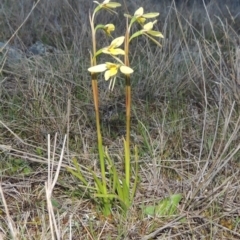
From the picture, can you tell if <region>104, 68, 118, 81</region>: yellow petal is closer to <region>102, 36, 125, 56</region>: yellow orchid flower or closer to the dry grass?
<region>102, 36, 125, 56</region>: yellow orchid flower

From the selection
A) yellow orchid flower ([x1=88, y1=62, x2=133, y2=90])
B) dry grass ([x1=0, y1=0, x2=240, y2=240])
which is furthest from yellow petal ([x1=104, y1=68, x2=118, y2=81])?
dry grass ([x1=0, y1=0, x2=240, y2=240])

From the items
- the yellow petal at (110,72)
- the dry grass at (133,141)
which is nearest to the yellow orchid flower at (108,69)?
the yellow petal at (110,72)

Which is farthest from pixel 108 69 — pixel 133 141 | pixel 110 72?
pixel 133 141

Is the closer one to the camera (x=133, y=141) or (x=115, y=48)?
(x=115, y=48)

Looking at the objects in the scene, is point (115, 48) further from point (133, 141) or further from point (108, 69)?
point (133, 141)

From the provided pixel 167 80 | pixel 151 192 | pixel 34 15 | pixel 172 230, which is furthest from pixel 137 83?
pixel 34 15

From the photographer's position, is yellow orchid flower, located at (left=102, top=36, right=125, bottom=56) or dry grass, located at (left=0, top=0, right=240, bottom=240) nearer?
yellow orchid flower, located at (left=102, top=36, right=125, bottom=56)

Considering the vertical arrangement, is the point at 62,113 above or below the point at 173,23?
above

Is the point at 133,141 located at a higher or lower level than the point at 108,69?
lower

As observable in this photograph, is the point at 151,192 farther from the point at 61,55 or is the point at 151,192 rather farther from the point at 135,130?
the point at 61,55
